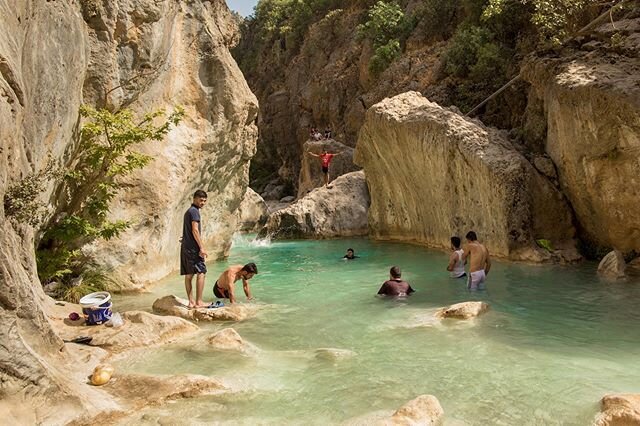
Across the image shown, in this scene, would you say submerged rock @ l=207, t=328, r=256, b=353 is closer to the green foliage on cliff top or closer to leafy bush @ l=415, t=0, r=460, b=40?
the green foliage on cliff top

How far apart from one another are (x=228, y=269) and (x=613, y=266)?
8.19m

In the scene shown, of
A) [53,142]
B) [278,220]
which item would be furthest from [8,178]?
[278,220]

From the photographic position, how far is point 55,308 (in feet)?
28.2

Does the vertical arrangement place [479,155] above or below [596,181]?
above

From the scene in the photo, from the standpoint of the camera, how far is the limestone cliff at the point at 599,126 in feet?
39.2

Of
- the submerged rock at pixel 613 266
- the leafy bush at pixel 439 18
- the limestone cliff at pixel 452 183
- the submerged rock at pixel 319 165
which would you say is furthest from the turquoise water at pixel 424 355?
the leafy bush at pixel 439 18

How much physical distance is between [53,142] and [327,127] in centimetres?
3035

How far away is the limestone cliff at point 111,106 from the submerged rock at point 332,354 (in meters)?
2.79

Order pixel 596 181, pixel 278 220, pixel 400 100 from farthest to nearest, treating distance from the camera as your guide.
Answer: pixel 278 220 → pixel 400 100 → pixel 596 181

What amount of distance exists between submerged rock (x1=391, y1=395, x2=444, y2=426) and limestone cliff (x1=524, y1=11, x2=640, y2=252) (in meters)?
9.18

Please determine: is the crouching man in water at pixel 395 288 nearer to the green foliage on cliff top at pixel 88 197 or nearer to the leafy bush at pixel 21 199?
the green foliage on cliff top at pixel 88 197

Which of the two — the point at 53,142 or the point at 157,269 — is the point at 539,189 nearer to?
the point at 157,269

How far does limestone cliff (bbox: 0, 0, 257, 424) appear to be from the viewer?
4.71 meters

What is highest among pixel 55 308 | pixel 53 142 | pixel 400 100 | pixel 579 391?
pixel 400 100
